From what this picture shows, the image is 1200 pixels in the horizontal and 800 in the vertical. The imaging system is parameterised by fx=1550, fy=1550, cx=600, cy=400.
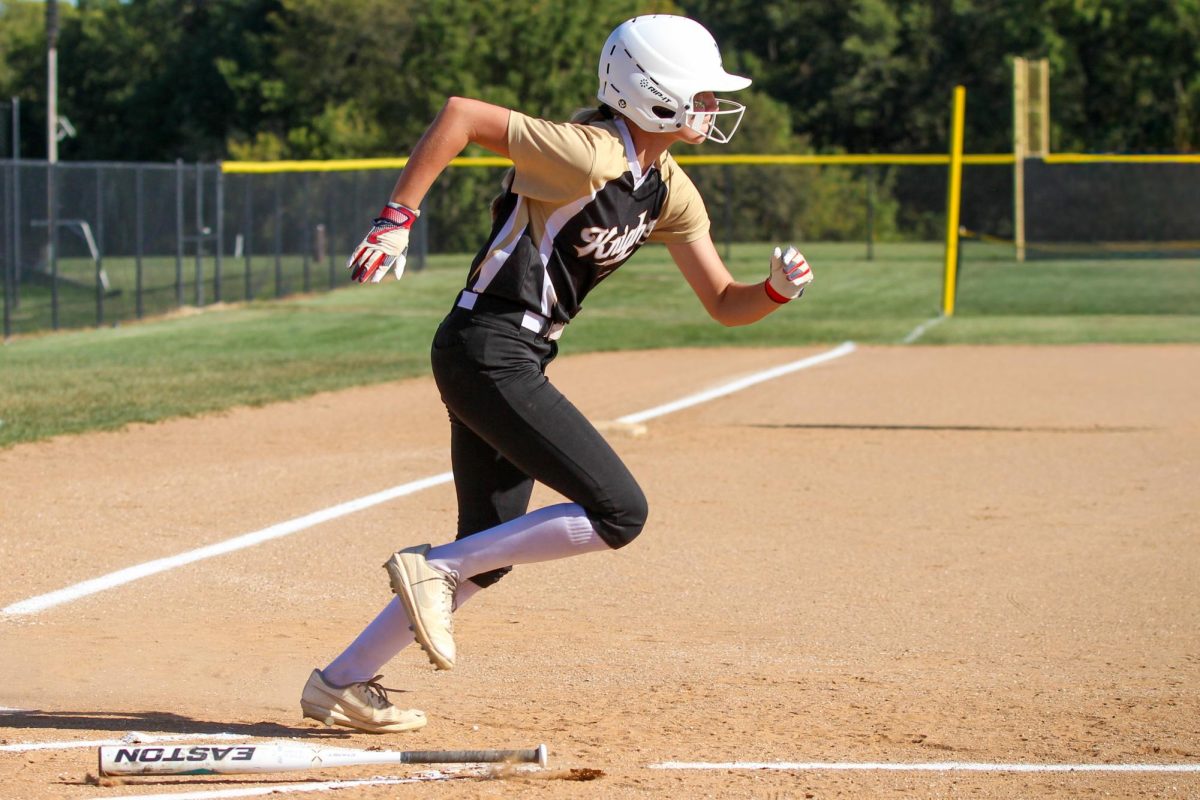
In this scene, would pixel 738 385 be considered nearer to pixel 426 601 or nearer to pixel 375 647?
pixel 375 647

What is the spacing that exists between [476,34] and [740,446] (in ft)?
127

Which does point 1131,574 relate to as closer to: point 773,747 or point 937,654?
point 937,654

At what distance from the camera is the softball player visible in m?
3.95

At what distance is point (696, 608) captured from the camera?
20.0 feet

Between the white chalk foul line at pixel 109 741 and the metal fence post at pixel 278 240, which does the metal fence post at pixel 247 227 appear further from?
the white chalk foul line at pixel 109 741

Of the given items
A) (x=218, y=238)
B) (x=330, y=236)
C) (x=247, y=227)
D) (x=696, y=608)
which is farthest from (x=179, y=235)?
(x=696, y=608)

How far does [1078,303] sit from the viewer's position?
840 inches

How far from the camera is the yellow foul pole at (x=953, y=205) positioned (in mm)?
18328

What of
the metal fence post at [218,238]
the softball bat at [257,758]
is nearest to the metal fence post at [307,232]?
the metal fence post at [218,238]

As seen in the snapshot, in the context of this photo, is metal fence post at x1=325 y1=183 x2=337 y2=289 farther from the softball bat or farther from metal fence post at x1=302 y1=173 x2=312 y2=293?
the softball bat

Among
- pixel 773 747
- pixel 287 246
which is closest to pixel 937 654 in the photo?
pixel 773 747

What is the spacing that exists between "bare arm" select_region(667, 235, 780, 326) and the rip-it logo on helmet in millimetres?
584

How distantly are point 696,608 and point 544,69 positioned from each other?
4050cm

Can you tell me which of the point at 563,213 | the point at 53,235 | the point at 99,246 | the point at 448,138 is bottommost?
the point at 99,246
